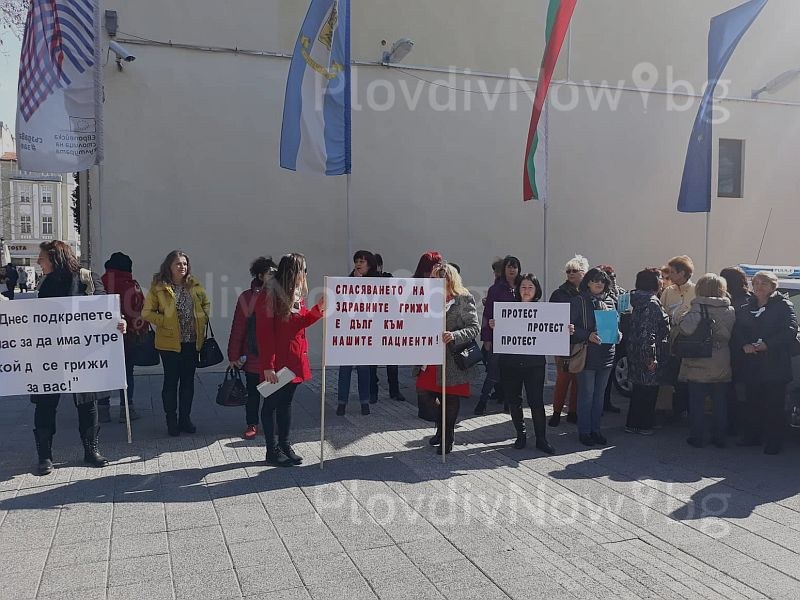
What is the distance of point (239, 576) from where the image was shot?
12.0 feet

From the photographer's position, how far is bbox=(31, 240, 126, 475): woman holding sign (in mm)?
5422

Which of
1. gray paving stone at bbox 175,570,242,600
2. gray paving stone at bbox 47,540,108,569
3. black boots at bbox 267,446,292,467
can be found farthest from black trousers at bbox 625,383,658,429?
gray paving stone at bbox 47,540,108,569

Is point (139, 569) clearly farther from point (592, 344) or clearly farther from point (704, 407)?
point (704, 407)

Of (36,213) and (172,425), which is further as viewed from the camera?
(36,213)

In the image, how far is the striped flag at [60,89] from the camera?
7156mm

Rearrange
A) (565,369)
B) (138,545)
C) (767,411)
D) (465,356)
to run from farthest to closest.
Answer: (565,369) → (767,411) → (465,356) → (138,545)

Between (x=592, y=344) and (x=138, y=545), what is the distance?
4.28 m

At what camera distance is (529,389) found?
6.17 meters

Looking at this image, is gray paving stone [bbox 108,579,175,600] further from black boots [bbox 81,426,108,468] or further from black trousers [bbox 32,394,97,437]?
black trousers [bbox 32,394,97,437]

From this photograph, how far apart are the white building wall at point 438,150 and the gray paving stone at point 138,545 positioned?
583 centimetres

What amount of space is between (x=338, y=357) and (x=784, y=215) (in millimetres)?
12483

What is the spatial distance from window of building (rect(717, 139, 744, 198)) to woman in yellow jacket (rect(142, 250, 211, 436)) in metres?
11.6

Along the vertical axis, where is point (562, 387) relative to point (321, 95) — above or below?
below

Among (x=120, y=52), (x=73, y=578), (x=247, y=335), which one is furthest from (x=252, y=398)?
(x=120, y=52)
